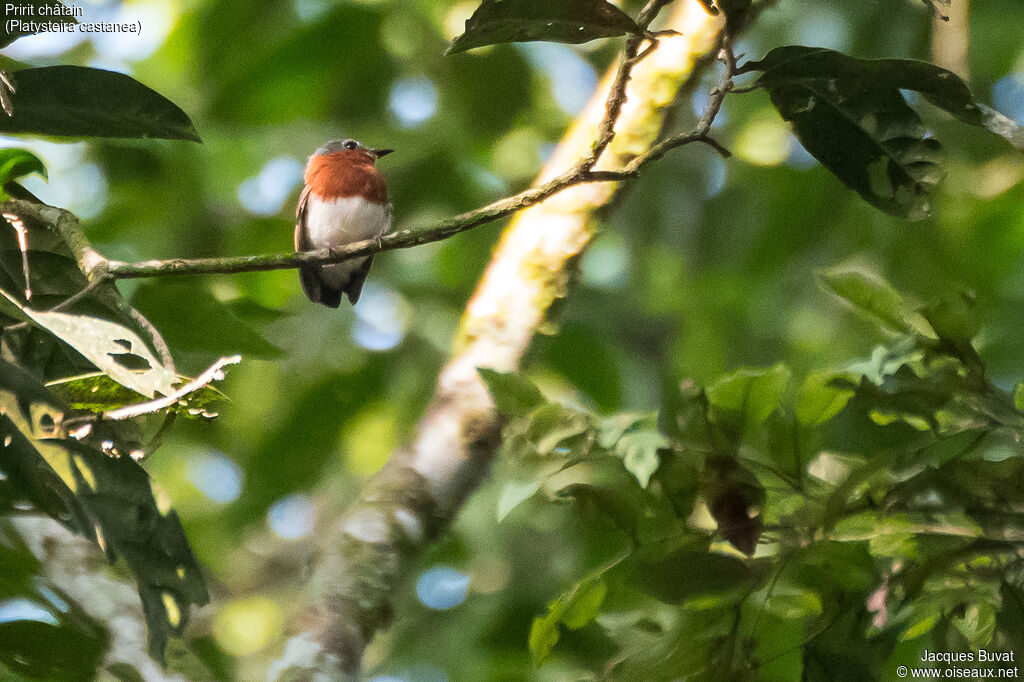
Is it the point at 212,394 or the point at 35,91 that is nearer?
the point at 212,394

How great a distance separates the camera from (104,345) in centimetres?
81

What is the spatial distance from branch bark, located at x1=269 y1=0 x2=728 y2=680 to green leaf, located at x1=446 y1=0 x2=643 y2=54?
464mm

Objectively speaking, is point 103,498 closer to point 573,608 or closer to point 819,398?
point 573,608

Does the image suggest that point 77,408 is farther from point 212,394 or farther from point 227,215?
point 227,215

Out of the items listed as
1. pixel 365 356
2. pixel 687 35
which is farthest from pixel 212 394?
pixel 365 356

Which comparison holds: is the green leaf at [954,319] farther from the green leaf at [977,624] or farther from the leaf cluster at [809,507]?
the green leaf at [977,624]

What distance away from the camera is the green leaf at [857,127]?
36.5 inches

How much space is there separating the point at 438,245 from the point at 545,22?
6.70ft

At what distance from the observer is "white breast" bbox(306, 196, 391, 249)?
76.3 inches

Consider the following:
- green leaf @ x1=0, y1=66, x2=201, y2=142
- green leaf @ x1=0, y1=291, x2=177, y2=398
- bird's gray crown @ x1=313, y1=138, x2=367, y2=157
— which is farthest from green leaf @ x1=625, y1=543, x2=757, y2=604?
bird's gray crown @ x1=313, y1=138, x2=367, y2=157

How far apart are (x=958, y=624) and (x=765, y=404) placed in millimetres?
420

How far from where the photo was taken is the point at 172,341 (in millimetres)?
1354

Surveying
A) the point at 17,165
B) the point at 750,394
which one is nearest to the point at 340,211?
the point at 17,165

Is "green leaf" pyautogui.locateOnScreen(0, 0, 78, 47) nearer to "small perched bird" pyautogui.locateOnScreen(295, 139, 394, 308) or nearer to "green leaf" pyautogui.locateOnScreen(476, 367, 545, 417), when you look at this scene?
"green leaf" pyautogui.locateOnScreen(476, 367, 545, 417)
